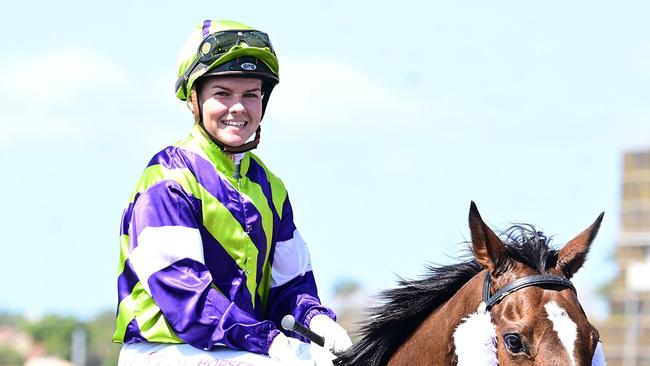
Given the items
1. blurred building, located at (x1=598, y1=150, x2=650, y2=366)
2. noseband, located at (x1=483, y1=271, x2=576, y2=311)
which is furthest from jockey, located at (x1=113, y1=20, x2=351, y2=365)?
blurred building, located at (x1=598, y1=150, x2=650, y2=366)

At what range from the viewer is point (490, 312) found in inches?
188

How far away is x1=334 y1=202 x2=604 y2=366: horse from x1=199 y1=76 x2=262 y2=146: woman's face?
3.16 feet

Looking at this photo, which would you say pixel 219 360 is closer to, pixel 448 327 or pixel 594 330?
pixel 448 327

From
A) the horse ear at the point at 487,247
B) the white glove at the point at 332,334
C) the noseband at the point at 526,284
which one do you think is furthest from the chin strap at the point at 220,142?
Result: the noseband at the point at 526,284

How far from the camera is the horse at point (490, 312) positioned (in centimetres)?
457

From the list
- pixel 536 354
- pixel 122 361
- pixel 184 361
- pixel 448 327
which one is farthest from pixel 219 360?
pixel 536 354

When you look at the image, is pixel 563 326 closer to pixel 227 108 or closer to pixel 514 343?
pixel 514 343

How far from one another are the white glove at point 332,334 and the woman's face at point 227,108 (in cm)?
88

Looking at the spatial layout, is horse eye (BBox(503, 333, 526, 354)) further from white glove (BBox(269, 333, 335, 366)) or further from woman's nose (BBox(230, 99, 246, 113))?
woman's nose (BBox(230, 99, 246, 113))

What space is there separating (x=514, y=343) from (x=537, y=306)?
17cm

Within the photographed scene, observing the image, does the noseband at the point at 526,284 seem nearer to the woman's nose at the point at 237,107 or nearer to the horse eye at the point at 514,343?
the horse eye at the point at 514,343

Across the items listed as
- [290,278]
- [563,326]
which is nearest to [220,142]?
[290,278]

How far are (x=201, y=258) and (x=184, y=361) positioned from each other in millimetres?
427

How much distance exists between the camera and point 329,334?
5.44 meters
